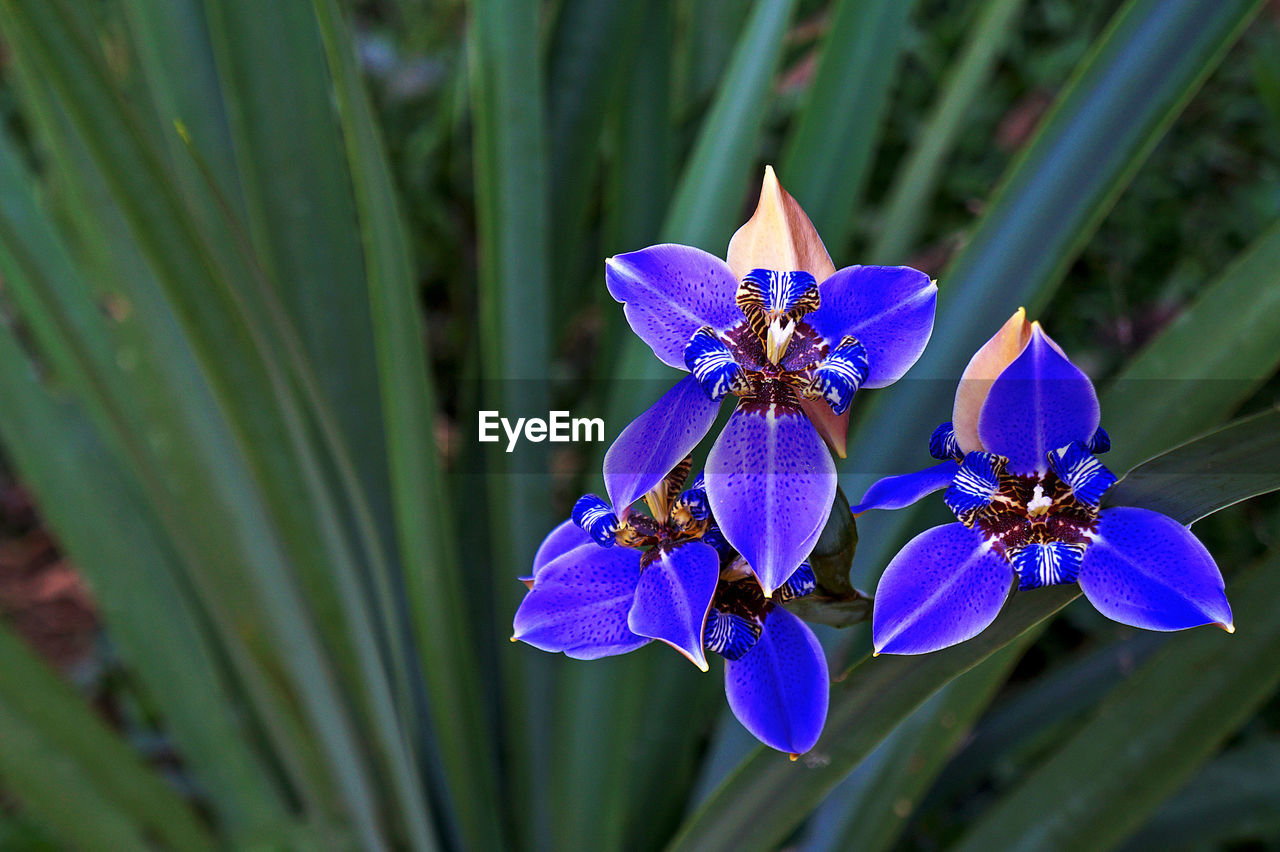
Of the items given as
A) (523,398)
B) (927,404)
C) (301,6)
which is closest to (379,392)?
(523,398)

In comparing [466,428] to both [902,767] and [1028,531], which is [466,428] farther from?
[1028,531]

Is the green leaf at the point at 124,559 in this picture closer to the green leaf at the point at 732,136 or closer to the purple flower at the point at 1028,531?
the green leaf at the point at 732,136

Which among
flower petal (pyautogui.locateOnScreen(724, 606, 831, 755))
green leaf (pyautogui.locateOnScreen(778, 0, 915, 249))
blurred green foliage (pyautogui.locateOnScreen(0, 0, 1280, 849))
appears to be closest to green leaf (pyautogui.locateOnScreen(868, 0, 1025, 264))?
blurred green foliage (pyautogui.locateOnScreen(0, 0, 1280, 849))

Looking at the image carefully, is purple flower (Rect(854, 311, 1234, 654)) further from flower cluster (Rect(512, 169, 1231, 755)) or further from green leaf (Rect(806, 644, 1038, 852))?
green leaf (Rect(806, 644, 1038, 852))

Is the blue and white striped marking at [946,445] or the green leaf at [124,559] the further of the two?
the green leaf at [124,559]

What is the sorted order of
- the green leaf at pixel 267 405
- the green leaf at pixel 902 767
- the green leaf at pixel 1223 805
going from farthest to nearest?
the green leaf at pixel 1223 805 → the green leaf at pixel 902 767 → the green leaf at pixel 267 405

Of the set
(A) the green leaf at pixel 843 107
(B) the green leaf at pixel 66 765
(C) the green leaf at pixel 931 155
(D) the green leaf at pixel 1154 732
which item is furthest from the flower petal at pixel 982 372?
(B) the green leaf at pixel 66 765
